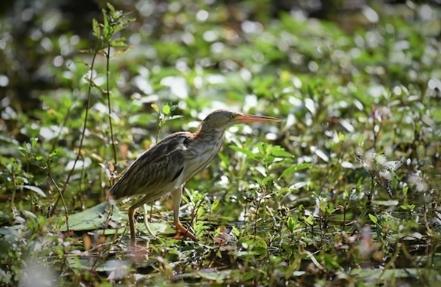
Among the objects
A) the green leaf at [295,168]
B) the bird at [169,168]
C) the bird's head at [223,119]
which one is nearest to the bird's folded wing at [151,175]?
the bird at [169,168]

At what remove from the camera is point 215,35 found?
32.9ft

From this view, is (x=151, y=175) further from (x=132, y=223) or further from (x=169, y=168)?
(x=132, y=223)

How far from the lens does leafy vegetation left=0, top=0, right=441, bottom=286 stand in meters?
4.57

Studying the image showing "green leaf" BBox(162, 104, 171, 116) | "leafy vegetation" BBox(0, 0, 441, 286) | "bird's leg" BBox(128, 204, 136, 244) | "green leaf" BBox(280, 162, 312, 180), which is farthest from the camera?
"green leaf" BBox(280, 162, 312, 180)

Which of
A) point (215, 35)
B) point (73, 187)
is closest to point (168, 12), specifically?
point (215, 35)

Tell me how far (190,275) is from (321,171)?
5.97 ft

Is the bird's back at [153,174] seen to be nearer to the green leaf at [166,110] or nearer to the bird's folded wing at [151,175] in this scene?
the bird's folded wing at [151,175]

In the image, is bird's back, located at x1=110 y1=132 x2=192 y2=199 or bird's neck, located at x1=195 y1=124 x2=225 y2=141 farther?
bird's neck, located at x1=195 y1=124 x2=225 y2=141

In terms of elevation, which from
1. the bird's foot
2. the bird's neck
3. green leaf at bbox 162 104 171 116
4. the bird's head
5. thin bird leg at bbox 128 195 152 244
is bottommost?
the bird's foot

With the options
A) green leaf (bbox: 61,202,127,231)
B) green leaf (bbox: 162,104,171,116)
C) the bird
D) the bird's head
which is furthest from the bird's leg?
the bird's head

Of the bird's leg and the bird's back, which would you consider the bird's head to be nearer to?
the bird's back

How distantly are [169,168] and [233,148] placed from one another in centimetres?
63

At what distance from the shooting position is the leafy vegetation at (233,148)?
15.0ft

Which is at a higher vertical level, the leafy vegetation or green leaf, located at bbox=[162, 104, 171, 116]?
green leaf, located at bbox=[162, 104, 171, 116]
